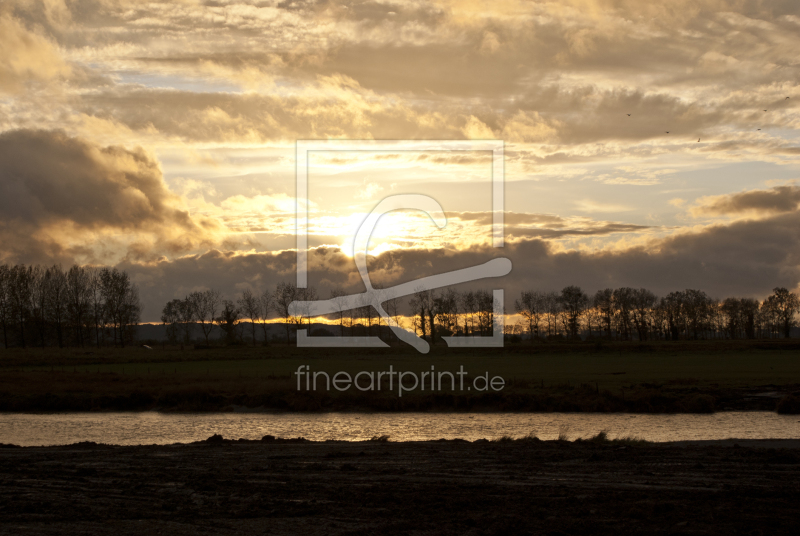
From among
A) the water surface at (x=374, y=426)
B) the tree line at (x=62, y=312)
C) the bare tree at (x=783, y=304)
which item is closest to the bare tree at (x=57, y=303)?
the tree line at (x=62, y=312)

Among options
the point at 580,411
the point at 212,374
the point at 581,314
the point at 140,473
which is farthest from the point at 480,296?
the point at 140,473

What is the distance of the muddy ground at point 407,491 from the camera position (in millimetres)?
10867

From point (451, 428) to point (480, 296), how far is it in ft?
351

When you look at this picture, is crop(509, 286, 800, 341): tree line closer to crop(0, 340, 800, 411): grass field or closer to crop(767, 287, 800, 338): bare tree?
crop(767, 287, 800, 338): bare tree

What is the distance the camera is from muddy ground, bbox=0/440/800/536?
1087cm

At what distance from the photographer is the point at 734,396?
39031 mm

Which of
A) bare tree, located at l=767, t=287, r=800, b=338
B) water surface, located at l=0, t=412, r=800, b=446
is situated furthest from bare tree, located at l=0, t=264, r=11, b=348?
bare tree, located at l=767, t=287, r=800, b=338

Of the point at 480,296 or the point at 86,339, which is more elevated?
the point at 480,296

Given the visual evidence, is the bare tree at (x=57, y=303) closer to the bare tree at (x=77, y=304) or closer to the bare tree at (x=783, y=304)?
the bare tree at (x=77, y=304)

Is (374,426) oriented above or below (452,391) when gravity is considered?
below

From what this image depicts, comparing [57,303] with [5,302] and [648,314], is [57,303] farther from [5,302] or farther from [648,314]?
[648,314]

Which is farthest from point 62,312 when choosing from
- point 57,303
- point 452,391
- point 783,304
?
point 783,304

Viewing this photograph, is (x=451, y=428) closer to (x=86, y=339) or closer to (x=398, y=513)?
(x=398, y=513)

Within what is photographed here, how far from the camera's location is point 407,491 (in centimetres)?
1336
